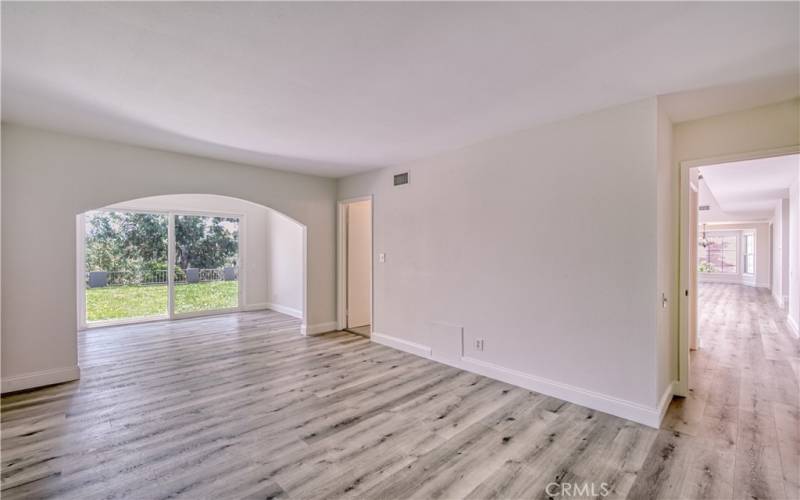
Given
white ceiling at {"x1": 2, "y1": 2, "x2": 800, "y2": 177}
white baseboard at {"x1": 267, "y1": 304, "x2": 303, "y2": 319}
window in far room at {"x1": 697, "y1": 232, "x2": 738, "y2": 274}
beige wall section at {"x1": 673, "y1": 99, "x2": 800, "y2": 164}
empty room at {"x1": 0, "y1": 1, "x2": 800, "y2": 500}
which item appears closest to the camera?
white ceiling at {"x1": 2, "y1": 2, "x2": 800, "y2": 177}

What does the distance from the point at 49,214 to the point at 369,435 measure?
3.83 metres

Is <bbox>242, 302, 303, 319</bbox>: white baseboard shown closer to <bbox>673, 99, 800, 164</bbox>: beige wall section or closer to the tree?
the tree

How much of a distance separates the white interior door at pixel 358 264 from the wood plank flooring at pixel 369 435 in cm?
184

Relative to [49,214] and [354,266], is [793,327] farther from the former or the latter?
[49,214]

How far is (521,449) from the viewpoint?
2.35 metres

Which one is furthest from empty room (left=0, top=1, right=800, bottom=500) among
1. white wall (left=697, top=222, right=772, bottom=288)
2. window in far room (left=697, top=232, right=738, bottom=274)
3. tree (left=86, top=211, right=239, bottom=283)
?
window in far room (left=697, top=232, right=738, bottom=274)

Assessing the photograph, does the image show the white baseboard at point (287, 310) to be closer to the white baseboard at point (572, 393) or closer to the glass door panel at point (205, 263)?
the glass door panel at point (205, 263)

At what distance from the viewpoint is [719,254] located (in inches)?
549

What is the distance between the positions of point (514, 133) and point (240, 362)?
4059mm

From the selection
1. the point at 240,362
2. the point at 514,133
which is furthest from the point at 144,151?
the point at 514,133

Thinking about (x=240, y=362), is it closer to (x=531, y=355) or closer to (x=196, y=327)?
(x=196, y=327)

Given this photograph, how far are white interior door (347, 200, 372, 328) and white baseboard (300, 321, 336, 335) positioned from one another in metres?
0.30

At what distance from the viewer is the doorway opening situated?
5.80 meters

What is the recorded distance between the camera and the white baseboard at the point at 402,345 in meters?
4.39
